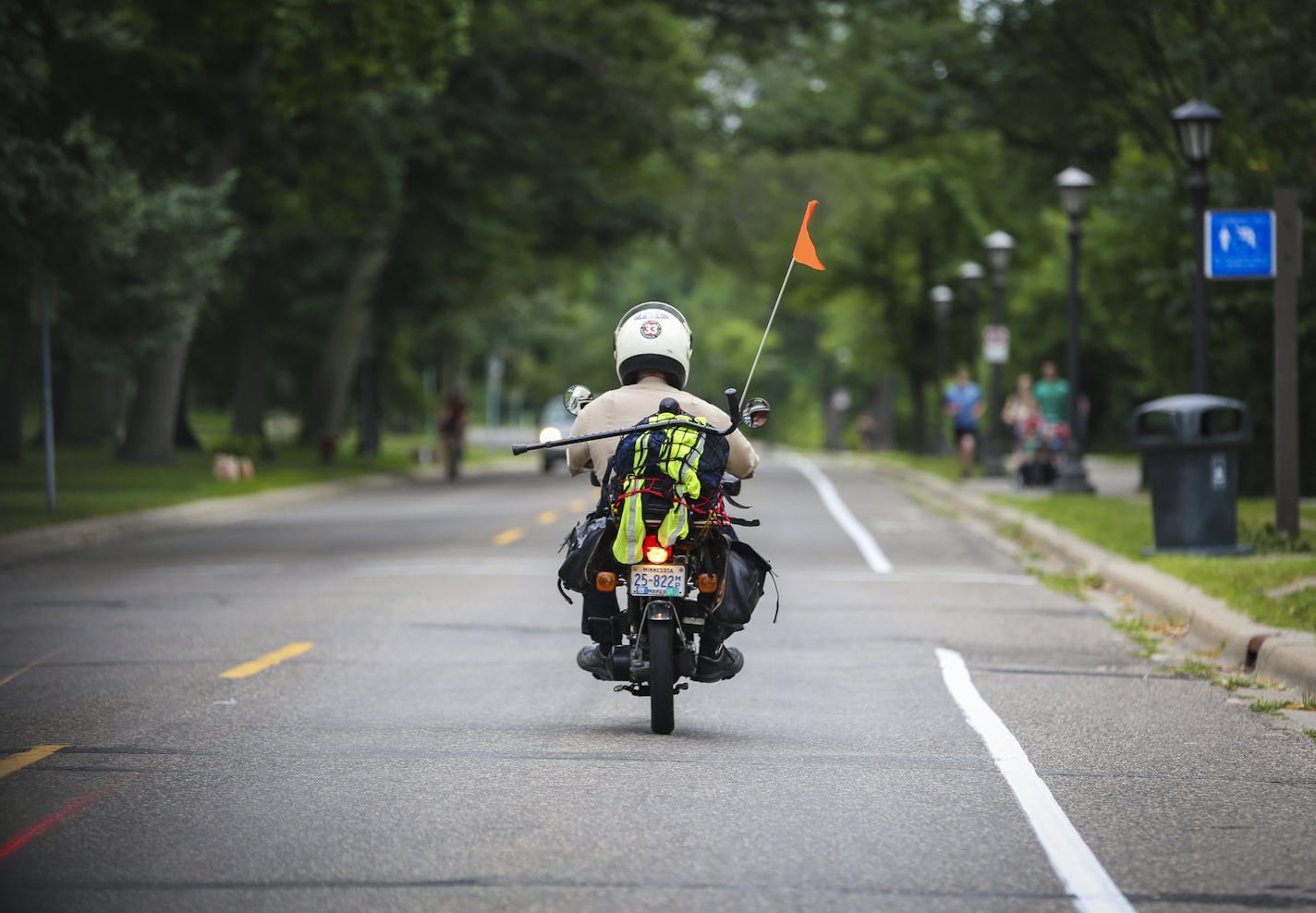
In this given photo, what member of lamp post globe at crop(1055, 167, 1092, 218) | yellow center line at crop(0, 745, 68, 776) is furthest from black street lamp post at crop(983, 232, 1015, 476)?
yellow center line at crop(0, 745, 68, 776)

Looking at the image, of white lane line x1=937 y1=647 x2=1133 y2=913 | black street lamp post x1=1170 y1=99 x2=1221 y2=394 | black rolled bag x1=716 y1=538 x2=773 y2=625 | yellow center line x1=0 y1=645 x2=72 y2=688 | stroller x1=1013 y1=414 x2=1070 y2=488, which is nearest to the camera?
white lane line x1=937 y1=647 x2=1133 y2=913

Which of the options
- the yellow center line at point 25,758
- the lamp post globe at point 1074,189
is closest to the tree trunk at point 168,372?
the lamp post globe at point 1074,189

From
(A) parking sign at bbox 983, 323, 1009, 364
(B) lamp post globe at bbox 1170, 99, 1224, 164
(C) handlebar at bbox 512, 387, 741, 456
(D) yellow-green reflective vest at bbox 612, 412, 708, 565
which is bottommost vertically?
(D) yellow-green reflective vest at bbox 612, 412, 708, 565

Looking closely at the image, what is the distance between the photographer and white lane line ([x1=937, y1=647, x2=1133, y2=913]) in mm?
5633

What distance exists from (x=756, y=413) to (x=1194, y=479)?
8.93m

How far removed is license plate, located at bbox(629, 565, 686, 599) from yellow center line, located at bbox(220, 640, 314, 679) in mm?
3008

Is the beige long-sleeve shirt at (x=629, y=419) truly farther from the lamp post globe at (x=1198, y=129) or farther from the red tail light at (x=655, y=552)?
the lamp post globe at (x=1198, y=129)

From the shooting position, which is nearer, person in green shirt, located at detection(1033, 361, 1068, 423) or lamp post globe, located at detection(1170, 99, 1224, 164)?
lamp post globe, located at detection(1170, 99, 1224, 164)

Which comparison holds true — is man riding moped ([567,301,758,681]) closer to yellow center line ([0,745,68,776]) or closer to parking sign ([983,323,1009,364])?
yellow center line ([0,745,68,776])

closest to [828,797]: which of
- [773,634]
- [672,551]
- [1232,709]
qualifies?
[672,551]

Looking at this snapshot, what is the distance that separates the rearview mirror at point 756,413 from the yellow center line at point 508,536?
12756 mm

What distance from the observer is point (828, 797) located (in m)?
7.01

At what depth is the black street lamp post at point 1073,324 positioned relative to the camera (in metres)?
26.1

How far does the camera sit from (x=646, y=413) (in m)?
8.61
